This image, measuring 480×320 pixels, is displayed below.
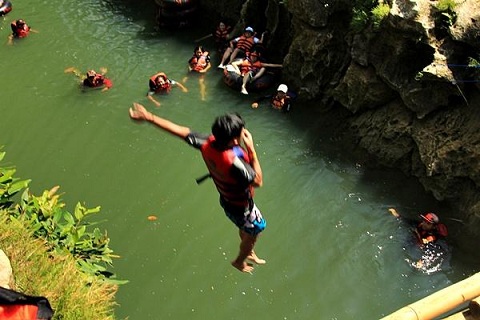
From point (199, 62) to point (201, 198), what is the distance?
453 cm

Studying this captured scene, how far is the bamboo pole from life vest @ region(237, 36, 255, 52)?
339 inches

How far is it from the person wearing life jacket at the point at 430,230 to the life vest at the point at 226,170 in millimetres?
4021

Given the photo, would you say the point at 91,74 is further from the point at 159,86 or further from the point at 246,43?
the point at 246,43

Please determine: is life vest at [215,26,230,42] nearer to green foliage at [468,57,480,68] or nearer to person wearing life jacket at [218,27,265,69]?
person wearing life jacket at [218,27,265,69]

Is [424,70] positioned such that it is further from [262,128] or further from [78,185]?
[78,185]

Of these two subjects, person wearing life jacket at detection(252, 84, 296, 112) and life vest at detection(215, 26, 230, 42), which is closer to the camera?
person wearing life jacket at detection(252, 84, 296, 112)

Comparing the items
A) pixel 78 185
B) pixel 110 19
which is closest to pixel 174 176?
pixel 78 185

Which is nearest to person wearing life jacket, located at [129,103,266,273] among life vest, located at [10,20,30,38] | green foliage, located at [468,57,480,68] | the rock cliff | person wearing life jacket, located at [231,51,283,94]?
the rock cliff

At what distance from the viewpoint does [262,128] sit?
10.5 meters

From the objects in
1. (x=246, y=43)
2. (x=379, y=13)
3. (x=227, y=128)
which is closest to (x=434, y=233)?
(x=379, y=13)

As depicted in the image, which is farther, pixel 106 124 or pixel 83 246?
pixel 106 124

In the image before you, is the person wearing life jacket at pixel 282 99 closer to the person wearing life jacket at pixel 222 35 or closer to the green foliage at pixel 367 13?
the green foliage at pixel 367 13

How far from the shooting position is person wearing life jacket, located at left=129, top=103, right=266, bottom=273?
186 inches

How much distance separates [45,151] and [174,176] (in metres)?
2.93
